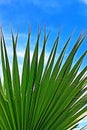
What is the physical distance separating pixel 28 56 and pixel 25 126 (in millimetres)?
533

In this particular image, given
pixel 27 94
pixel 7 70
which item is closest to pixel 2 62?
pixel 7 70

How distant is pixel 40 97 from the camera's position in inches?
126

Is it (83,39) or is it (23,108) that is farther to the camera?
(83,39)

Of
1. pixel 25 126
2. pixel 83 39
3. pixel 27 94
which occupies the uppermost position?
pixel 83 39

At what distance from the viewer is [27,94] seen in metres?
3.23

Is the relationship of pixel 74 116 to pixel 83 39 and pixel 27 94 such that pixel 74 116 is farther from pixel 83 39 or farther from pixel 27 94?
pixel 83 39

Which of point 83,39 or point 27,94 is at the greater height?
point 83,39

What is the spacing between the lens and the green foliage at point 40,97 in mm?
3219

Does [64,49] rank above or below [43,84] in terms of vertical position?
above

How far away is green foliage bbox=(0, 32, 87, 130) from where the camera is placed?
322cm

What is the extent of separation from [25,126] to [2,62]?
0.52m

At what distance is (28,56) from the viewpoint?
3.34 meters

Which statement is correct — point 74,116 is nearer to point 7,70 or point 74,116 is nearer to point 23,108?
point 23,108

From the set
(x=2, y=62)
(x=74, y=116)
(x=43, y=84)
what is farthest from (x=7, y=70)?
(x=74, y=116)
